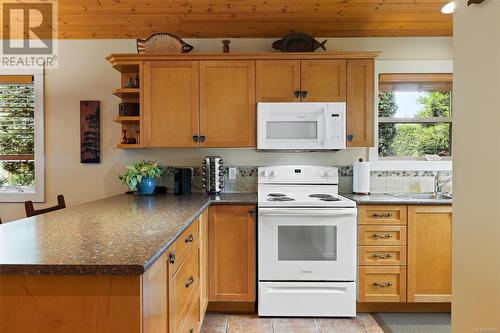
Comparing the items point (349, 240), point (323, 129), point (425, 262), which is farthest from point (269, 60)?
point (425, 262)

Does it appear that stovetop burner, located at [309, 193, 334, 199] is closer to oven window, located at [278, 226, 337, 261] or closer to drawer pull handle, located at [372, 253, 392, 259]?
oven window, located at [278, 226, 337, 261]

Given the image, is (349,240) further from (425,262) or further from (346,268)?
(425,262)

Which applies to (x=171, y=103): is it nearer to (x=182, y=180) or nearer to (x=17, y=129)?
(x=182, y=180)

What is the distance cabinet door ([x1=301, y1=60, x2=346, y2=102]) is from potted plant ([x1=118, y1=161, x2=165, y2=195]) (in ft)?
4.74

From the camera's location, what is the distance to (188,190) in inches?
116

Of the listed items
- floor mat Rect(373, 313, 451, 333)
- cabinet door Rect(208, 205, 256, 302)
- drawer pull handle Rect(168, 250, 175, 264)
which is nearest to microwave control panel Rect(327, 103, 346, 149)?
cabinet door Rect(208, 205, 256, 302)

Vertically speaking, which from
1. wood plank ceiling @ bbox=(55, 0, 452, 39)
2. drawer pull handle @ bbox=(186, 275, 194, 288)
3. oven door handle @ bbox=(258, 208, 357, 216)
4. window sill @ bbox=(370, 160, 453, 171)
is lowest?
drawer pull handle @ bbox=(186, 275, 194, 288)

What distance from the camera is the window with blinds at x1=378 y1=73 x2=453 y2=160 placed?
3.13 metres

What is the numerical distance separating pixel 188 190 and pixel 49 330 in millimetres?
2028

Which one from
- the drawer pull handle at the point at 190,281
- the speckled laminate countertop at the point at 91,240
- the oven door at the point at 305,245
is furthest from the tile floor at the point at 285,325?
the speckled laminate countertop at the point at 91,240

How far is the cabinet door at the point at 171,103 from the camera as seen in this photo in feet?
9.14
